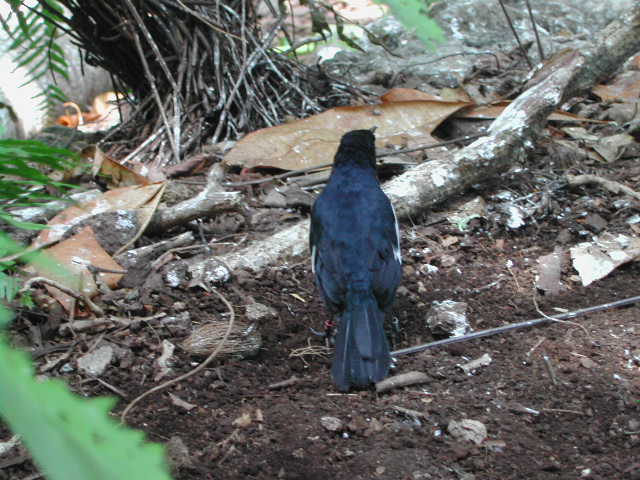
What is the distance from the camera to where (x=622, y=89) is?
4855 millimetres

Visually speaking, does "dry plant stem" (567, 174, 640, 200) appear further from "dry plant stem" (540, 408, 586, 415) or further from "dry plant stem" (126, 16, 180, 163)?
"dry plant stem" (126, 16, 180, 163)

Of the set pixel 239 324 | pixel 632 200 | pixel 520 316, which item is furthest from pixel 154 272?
pixel 632 200

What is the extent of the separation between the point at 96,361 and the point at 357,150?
4.82 feet

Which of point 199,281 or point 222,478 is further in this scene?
point 199,281

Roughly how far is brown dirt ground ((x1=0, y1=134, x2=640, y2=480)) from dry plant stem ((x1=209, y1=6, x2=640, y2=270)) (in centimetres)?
11

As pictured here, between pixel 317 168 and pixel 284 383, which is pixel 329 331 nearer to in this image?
pixel 284 383

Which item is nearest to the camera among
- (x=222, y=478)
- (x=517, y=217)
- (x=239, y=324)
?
(x=222, y=478)

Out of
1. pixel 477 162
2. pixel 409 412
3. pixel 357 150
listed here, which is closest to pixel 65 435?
pixel 409 412

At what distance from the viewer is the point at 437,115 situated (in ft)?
14.1

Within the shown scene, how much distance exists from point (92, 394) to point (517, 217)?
2.17m

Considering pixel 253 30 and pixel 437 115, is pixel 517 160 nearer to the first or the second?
pixel 437 115

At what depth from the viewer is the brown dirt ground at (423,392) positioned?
2.05 m

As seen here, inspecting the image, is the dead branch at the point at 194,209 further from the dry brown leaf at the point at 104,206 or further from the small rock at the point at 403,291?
the small rock at the point at 403,291

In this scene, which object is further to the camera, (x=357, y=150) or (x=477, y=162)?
(x=477, y=162)
